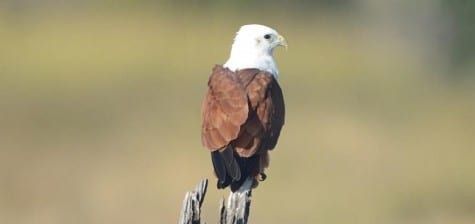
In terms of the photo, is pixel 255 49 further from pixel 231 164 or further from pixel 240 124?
pixel 231 164

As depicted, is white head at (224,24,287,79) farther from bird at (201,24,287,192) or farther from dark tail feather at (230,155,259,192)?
dark tail feather at (230,155,259,192)

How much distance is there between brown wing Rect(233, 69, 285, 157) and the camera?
5168 mm

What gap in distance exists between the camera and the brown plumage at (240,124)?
5.10 meters

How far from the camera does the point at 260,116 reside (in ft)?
17.2

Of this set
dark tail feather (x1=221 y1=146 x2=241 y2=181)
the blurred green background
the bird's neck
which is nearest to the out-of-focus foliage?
the blurred green background

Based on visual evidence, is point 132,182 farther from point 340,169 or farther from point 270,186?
point 340,169

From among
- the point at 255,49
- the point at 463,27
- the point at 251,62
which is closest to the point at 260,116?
the point at 251,62

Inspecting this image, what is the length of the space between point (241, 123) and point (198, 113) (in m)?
5.57

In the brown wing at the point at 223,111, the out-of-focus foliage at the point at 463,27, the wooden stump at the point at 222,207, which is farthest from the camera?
the out-of-focus foliage at the point at 463,27

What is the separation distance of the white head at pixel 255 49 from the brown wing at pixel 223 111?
33 cm

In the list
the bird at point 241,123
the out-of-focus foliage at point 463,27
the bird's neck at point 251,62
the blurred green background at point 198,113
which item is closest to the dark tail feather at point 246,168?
the bird at point 241,123

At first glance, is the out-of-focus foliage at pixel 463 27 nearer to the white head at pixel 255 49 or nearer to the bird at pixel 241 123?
the white head at pixel 255 49

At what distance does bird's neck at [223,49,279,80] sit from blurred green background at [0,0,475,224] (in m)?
2.59

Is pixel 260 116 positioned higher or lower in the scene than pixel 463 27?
lower
